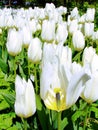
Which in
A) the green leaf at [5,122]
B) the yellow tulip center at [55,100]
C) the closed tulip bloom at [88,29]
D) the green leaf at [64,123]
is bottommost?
the green leaf at [5,122]

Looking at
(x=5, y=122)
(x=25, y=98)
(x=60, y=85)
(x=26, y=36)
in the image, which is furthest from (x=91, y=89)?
(x=26, y=36)

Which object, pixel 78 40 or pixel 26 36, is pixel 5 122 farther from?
pixel 78 40

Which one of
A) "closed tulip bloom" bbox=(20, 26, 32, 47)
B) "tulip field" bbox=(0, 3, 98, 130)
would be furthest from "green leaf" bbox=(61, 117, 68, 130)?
"closed tulip bloom" bbox=(20, 26, 32, 47)

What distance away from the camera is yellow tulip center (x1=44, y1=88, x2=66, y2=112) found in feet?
5.60

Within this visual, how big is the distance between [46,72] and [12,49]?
3.83 ft

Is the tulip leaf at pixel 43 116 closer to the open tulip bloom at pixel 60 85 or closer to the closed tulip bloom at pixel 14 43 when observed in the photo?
the open tulip bloom at pixel 60 85

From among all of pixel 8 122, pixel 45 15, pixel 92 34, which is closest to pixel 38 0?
pixel 45 15

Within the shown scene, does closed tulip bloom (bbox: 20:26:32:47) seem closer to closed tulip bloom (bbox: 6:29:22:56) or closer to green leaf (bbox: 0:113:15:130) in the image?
closed tulip bloom (bbox: 6:29:22:56)

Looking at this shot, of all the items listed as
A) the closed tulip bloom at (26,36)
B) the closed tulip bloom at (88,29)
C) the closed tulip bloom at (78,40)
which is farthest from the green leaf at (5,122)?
the closed tulip bloom at (88,29)

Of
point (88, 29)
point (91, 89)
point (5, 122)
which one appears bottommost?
point (5, 122)

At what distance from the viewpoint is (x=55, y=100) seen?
1.74 m

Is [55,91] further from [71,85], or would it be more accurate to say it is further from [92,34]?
[92,34]

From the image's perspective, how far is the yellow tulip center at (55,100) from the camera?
171 cm

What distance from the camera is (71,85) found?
63.6 inches
